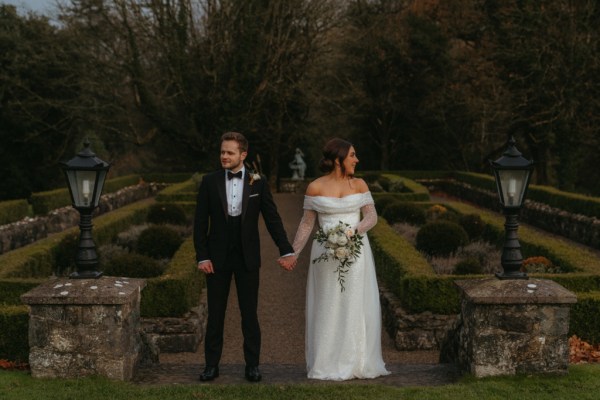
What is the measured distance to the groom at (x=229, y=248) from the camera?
5352 mm

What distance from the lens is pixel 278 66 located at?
27.2 meters

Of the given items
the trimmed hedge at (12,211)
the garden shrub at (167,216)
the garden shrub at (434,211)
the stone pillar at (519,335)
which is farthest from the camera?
the trimmed hedge at (12,211)

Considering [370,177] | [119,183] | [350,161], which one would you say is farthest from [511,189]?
[119,183]

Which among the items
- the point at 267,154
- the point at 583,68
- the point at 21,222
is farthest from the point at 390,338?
the point at 267,154

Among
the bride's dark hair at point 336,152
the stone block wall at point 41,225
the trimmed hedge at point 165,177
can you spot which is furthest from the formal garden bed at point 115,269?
the trimmed hedge at point 165,177

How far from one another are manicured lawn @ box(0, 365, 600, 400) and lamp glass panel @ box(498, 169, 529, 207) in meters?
1.34

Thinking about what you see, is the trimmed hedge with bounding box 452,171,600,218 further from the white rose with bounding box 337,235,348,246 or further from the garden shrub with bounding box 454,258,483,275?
the white rose with bounding box 337,235,348,246

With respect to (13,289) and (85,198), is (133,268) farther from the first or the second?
(85,198)

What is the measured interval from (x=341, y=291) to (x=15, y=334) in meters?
3.20

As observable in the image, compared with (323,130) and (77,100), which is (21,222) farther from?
(323,130)

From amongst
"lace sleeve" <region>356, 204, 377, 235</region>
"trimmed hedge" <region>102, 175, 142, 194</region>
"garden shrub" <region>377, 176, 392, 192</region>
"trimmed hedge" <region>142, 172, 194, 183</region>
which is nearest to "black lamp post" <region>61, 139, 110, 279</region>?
"lace sleeve" <region>356, 204, 377, 235</region>

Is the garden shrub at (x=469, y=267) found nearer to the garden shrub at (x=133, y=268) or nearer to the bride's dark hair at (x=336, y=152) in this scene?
the garden shrub at (x=133, y=268)

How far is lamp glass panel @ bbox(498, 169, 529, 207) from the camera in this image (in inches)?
221

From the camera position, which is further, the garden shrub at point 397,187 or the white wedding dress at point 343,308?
the garden shrub at point 397,187
